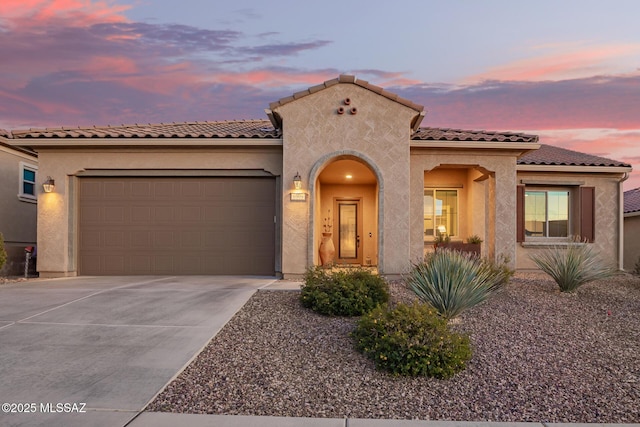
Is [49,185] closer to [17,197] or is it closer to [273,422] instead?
[17,197]

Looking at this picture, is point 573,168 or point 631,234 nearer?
point 573,168

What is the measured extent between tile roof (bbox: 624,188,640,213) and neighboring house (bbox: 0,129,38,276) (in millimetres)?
23361

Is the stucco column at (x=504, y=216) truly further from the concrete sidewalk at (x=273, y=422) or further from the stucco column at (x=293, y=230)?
the concrete sidewalk at (x=273, y=422)

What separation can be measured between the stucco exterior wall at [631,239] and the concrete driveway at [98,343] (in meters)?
17.5

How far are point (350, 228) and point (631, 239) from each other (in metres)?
13.0

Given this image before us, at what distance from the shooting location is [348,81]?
1130 centimetres

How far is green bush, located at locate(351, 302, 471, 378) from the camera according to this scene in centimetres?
518

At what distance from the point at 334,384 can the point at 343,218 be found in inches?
478

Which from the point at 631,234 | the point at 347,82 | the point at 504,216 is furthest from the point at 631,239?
the point at 347,82

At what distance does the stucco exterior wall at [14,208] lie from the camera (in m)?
14.7

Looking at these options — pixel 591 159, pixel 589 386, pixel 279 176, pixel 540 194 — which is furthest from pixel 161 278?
pixel 591 159

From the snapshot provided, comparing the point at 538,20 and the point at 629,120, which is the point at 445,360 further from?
the point at 629,120

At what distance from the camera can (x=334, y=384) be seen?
5.00 meters

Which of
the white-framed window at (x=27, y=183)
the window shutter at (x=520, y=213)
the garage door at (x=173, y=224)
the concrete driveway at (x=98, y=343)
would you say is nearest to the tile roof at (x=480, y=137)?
the window shutter at (x=520, y=213)
